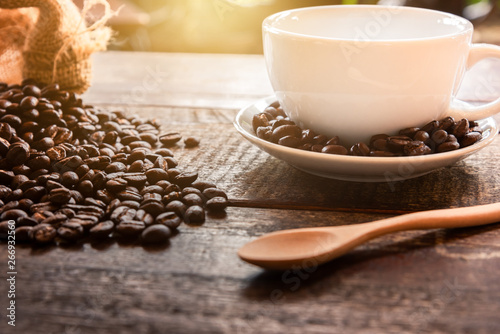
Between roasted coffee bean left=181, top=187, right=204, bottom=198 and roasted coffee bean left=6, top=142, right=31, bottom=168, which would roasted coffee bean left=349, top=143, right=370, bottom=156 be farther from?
roasted coffee bean left=6, top=142, right=31, bottom=168

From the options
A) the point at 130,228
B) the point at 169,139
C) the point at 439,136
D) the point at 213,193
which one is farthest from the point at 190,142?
the point at 439,136

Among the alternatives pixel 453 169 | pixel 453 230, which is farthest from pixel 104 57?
pixel 453 230

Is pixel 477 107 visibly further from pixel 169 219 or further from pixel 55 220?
pixel 55 220

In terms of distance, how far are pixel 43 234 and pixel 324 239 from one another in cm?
39

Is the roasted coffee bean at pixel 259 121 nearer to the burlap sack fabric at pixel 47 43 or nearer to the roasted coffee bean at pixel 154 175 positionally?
the roasted coffee bean at pixel 154 175

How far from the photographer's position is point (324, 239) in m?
0.64

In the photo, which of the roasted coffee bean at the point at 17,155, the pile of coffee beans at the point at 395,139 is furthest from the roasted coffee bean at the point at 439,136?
the roasted coffee bean at the point at 17,155

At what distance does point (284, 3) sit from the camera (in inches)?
150

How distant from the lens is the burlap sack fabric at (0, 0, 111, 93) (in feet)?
4.13

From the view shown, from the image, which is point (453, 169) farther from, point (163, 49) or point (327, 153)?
point (163, 49)

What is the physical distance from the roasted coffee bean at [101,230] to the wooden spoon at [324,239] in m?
0.21

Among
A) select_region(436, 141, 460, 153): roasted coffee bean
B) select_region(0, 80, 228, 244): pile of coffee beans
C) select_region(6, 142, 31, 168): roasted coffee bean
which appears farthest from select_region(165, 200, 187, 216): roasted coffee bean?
select_region(436, 141, 460, 153): roasted coffee bean

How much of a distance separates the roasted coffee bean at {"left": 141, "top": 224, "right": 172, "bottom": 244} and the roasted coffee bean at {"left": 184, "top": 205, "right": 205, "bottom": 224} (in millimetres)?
61

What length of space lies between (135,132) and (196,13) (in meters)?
3.89
